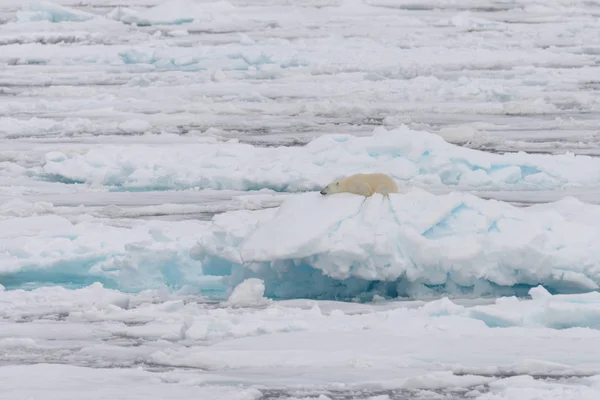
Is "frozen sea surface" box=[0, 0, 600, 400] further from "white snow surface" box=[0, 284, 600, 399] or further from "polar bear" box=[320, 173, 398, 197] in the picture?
"polar bear" box=[320, 173, 398, 197]

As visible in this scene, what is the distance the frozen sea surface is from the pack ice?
0.01 metres

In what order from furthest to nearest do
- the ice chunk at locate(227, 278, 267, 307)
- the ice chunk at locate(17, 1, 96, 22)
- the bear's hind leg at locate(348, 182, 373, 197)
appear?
the ice chunk at locate(17, 1, 96, 22), the bear's hind leg at locate(348, 182, 373, 197), the ice chunk at locate(227, 278, 267, 307)

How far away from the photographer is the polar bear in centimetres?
607

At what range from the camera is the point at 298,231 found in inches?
221

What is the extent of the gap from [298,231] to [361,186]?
2.01 ft

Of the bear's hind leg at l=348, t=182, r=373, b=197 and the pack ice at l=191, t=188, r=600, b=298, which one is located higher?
the bear's hind leg at l=348, t=182, r=373, b=197

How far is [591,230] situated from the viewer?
5.81m

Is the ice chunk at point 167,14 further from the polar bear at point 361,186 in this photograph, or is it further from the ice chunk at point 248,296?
the ice chunk at point 248,296

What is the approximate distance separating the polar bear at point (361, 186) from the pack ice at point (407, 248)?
0.19 m

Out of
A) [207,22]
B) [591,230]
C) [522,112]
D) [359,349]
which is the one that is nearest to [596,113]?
[522,112]

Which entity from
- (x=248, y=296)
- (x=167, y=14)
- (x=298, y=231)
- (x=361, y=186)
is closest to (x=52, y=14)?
(x=167, y=14)

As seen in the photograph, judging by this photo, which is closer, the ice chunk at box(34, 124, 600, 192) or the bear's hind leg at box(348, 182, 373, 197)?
the bear's hind leg at box(348, 182, 373, 197)

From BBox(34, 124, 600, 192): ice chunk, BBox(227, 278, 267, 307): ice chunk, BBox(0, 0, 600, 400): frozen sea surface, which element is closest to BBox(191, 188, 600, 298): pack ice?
BBox(0, 0, 600, 400): frozen sea surface

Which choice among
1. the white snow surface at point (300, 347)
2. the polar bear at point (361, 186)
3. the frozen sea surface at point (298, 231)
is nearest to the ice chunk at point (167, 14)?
the frozen sea surface at point (298, 231)
